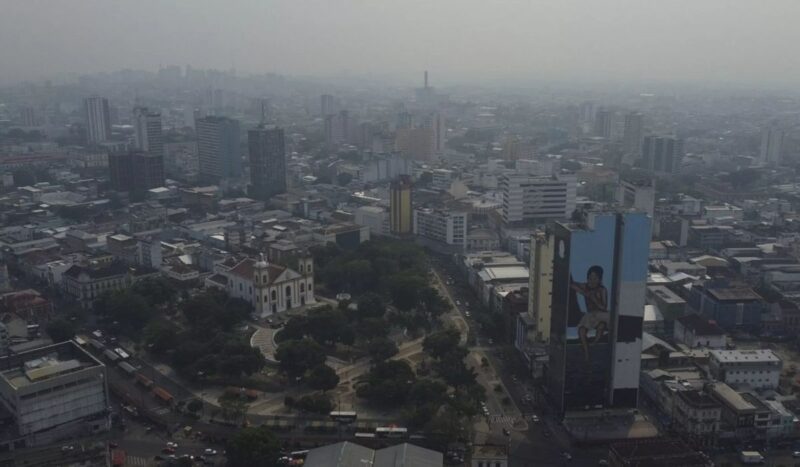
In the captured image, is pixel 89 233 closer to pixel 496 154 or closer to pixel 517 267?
pixel 517 267

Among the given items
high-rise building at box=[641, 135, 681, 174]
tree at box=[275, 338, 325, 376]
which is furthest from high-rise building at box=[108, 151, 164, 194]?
high-rise building at box=[641, 135, 681, 174]

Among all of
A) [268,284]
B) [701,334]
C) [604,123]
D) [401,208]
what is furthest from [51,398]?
[604,123]

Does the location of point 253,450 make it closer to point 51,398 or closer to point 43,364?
point 51,398

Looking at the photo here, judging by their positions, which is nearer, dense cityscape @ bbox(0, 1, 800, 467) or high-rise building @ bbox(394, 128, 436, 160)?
dense cityscape @ bbox(0, 1, 800, 467)

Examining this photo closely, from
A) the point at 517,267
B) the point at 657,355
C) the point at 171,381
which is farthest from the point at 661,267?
the point at 171,381

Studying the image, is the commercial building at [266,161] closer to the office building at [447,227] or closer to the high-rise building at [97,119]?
the office building at [447,227]

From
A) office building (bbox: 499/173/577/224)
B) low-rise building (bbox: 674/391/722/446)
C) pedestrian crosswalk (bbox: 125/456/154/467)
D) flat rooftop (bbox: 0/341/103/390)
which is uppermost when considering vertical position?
office building (bbox: 499/173/577/224)

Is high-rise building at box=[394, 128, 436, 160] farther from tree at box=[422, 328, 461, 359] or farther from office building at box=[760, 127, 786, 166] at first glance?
tree at box=[422, 328, 461, 359]

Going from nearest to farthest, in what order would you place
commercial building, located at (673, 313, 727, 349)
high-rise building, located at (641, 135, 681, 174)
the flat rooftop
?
the flat rooftop, commercial building, located at (673, 313, 727, 349), high-rise building, located at (641, 135, 681, 174)
